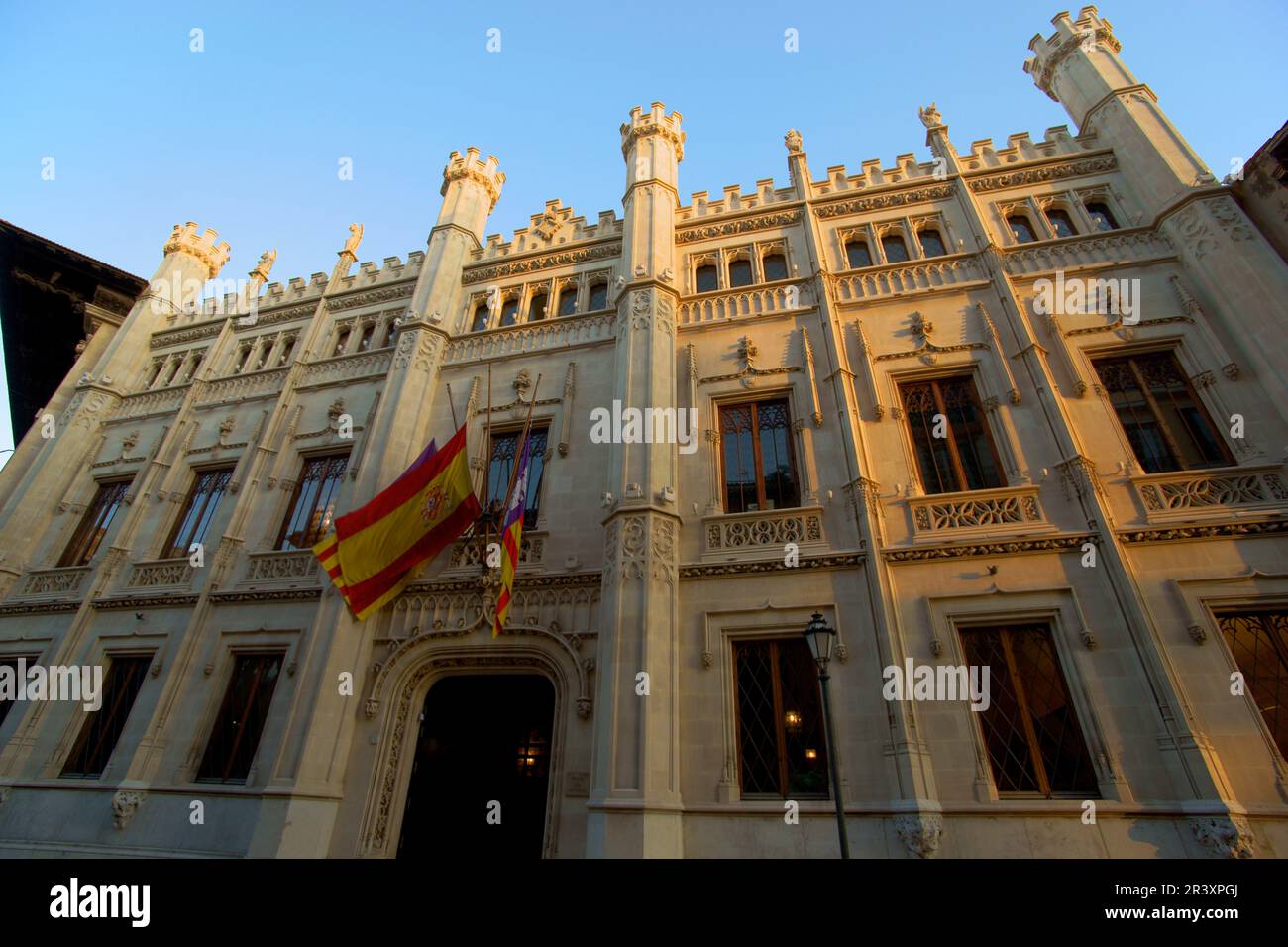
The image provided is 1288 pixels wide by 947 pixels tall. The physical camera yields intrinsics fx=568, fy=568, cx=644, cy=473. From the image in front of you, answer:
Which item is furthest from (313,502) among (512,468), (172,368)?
(172,368)

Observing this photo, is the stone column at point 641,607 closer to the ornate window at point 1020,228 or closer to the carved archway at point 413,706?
the carved archway at point 413,706

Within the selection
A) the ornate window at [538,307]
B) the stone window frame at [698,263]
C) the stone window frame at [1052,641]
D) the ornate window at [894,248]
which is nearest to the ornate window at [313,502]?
the ornate window at [538,307]

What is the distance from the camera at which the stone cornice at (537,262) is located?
17234mm

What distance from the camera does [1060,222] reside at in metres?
14.4

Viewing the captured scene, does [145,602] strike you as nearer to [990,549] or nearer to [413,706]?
[413,706]

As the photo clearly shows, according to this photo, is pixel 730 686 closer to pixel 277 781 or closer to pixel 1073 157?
pixel 277 781

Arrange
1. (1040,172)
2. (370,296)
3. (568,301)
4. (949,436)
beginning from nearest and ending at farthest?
(949,436) < (1040,172) < (568,301) < (370,296)

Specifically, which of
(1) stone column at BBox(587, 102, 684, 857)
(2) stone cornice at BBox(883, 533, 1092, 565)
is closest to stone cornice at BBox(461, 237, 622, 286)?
(1) stone column at BBox(587, 102, 684, 857)

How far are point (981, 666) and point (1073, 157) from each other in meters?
13.8

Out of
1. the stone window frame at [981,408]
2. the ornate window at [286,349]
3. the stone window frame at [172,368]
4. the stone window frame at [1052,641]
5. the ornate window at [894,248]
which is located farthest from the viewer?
the stone window frame at [172,368]

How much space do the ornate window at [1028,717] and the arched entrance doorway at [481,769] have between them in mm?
7778

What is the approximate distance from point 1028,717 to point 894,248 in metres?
11.6

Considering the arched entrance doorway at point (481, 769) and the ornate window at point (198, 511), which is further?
the ornate window at point (198, 511)
